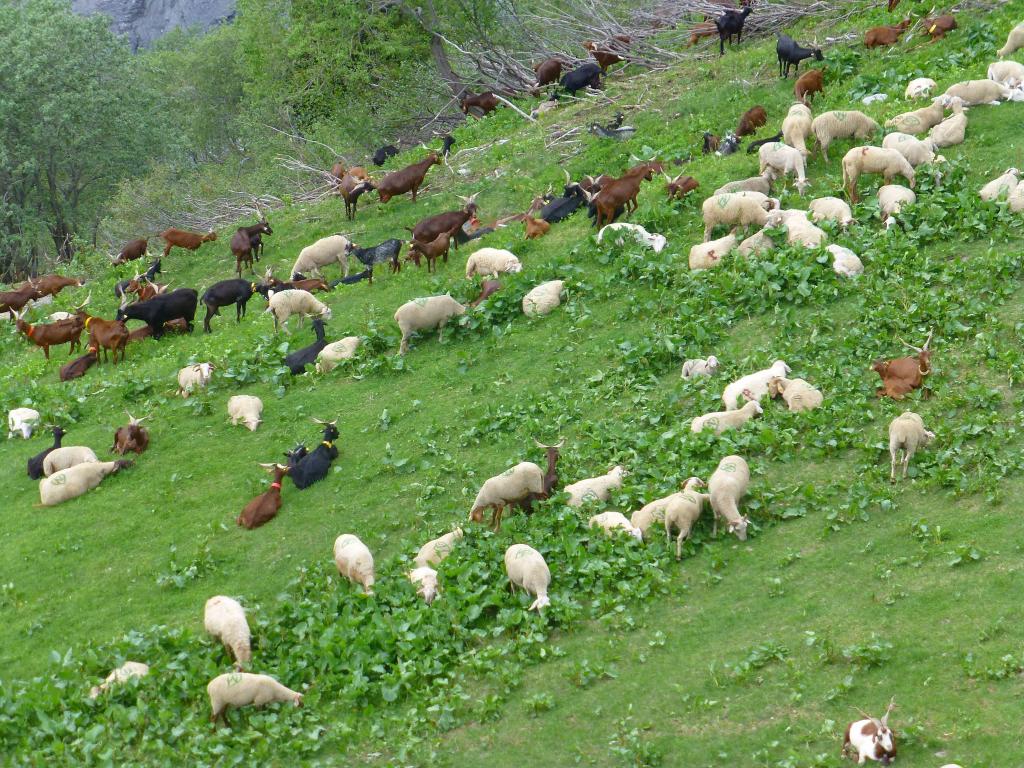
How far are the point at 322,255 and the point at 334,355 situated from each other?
175 inches

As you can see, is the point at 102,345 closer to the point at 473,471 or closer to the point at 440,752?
the point at 473,471

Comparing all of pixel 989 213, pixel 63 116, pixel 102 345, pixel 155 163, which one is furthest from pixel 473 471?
pixel 155 163

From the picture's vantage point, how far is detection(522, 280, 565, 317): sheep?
52.4 ft

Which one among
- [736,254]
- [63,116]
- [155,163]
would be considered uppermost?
[736,254]

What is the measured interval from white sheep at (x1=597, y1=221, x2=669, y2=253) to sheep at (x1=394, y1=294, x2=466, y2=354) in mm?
2416

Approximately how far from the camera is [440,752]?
324 inches

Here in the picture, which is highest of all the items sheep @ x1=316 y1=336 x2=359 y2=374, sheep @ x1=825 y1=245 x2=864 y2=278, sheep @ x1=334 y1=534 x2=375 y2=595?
sheep @ x1=825 y1=245 x2=864 y2=278

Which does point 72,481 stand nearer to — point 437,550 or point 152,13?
point 437,550

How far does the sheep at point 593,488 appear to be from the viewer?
11062 millimetres

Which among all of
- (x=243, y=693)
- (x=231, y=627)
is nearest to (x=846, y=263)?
(x=231, y=627)

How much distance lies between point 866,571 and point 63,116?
33322 millimetres

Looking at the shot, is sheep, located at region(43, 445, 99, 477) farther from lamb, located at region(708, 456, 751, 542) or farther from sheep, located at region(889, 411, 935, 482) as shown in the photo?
sheep, located at region(889, 411, 935, 482)

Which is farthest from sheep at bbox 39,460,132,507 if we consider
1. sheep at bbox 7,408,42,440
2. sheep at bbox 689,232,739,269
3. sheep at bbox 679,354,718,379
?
sheep at bbox 689,232,739,269

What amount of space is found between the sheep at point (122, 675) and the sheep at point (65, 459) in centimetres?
552
